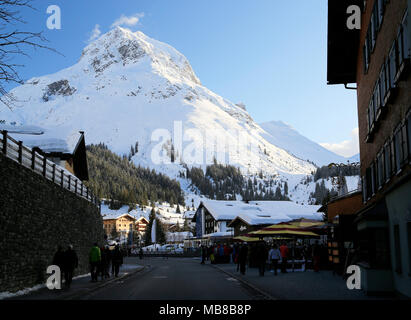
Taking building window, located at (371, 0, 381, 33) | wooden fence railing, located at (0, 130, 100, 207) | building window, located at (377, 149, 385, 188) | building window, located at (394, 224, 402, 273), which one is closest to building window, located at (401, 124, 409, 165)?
building window, located at (394, 224, 402, 273)

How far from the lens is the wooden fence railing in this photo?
18.5m

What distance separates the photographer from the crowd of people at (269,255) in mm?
28125

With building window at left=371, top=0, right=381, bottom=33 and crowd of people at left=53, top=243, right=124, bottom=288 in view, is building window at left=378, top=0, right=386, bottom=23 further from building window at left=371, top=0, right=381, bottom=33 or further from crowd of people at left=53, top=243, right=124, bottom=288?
crowd of people at left=53, top=243, right=124, bottom=288

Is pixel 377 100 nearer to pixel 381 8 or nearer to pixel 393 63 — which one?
pixel 381 8

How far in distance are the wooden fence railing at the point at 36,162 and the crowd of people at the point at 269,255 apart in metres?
9.89

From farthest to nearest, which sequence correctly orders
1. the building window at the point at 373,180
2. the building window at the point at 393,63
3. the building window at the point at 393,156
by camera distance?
1. the building window at the point at 373,180
2. the building window at the point at 393,156
3. the building window at the point at 393,63

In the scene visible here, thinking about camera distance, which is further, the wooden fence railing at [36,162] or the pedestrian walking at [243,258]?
the pedestrian walking at [243,258]

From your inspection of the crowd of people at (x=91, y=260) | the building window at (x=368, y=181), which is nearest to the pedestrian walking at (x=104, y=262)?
the crowd of people at (x=91, y=260)

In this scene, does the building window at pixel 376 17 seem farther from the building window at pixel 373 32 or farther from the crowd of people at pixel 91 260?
the crowd of people at pixel 91 260

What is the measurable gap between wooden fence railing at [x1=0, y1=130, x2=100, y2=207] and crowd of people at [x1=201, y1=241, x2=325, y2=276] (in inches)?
389

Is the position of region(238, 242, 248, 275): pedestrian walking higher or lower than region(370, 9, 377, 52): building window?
lower

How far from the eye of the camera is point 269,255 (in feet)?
94.6

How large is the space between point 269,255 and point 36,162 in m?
13.1
